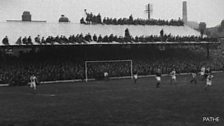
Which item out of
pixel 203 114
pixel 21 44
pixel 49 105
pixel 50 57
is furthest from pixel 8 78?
pixel 203 114

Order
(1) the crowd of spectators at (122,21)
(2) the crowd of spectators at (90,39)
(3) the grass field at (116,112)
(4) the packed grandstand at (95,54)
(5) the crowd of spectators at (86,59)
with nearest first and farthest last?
(3) the grass field at (116,112), (5) the crowd of spectators at (86,59), (4) the packed grandstand at (95,54), (2) the crowd of spectators at (90,39), (1) the crowd of spectators at (122,21)

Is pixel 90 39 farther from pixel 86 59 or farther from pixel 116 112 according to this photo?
pixel 116 112

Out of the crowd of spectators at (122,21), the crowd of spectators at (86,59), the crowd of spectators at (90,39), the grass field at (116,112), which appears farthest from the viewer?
the crowd of spectators at (122,21)

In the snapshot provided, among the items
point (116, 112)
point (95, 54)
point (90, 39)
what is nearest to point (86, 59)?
point (95, 54)

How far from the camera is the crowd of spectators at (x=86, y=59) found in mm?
44719

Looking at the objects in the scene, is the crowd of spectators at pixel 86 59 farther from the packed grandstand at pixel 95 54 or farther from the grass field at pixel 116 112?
the grass field at pixel 116 112

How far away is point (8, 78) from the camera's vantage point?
138 ft

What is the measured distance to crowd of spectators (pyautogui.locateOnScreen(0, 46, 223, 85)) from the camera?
147 feet

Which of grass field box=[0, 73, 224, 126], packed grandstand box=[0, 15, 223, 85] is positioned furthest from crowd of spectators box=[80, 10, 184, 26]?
grass field box=[0, 73, 224, 126]

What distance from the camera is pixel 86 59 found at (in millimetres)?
51531

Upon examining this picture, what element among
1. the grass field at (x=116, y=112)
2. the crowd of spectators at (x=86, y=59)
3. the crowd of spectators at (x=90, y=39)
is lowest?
the grass field at (x=116, y=112)

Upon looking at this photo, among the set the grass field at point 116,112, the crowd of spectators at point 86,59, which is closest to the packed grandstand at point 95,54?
the crowd of spectators at point 86,59

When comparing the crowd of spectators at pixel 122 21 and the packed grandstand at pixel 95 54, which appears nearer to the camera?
the packed grandstand at pixel 95 54

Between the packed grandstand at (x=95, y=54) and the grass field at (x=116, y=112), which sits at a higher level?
the packed grandstand at (x=95, y=54)
